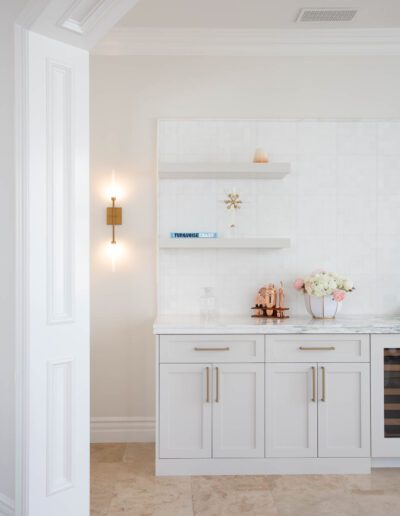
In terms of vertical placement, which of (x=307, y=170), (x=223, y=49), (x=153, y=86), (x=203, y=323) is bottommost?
(x=203, y=323)

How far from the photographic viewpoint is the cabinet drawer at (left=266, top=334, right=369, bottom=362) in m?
3.39

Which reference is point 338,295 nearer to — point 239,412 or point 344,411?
point 344,411

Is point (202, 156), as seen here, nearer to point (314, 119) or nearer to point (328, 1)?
point (314, 119)

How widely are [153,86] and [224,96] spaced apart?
1.74ft

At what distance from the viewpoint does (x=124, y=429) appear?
397 centimetres

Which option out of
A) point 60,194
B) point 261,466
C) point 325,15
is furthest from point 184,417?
point 325,15

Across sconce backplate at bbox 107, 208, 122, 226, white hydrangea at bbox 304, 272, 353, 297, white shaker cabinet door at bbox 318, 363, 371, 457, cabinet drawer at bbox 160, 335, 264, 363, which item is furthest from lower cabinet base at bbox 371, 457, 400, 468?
sconce backplate at bbox 107, 208, 122, 226

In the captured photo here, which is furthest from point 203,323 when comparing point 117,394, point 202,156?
point 202,156

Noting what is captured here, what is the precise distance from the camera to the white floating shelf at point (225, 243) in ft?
12.4

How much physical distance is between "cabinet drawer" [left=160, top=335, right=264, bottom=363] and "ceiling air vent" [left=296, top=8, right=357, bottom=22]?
7.13 ft

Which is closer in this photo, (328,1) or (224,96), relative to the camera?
(328,1)

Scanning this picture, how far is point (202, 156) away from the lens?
398 centimetres

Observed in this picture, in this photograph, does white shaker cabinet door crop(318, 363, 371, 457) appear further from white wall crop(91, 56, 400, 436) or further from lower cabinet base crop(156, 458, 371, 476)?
white wall crop(91, 56, 400, 436)

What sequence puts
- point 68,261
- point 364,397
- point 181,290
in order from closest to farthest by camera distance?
point 68,261 → point 364,397 → point 181,290
